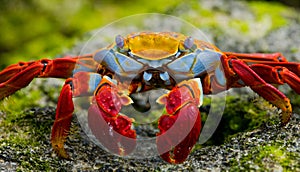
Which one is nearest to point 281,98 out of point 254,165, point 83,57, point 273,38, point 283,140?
point 283,140

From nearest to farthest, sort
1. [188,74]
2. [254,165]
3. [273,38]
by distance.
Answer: [254,165], [188,74], [273,38]

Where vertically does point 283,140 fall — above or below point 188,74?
below

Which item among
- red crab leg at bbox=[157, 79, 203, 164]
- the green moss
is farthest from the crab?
the green moss

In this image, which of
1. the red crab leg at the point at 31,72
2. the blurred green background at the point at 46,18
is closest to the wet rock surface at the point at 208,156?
the red crab leg at the point at 31,72

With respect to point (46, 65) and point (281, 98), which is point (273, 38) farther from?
point (46, 65)

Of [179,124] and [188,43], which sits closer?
[179,124]

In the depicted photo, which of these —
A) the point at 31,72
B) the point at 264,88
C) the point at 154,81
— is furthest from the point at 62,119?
the point at 264,88

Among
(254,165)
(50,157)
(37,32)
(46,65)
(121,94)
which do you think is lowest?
(254,165)

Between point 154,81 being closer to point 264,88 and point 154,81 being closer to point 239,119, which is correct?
point 264,88
